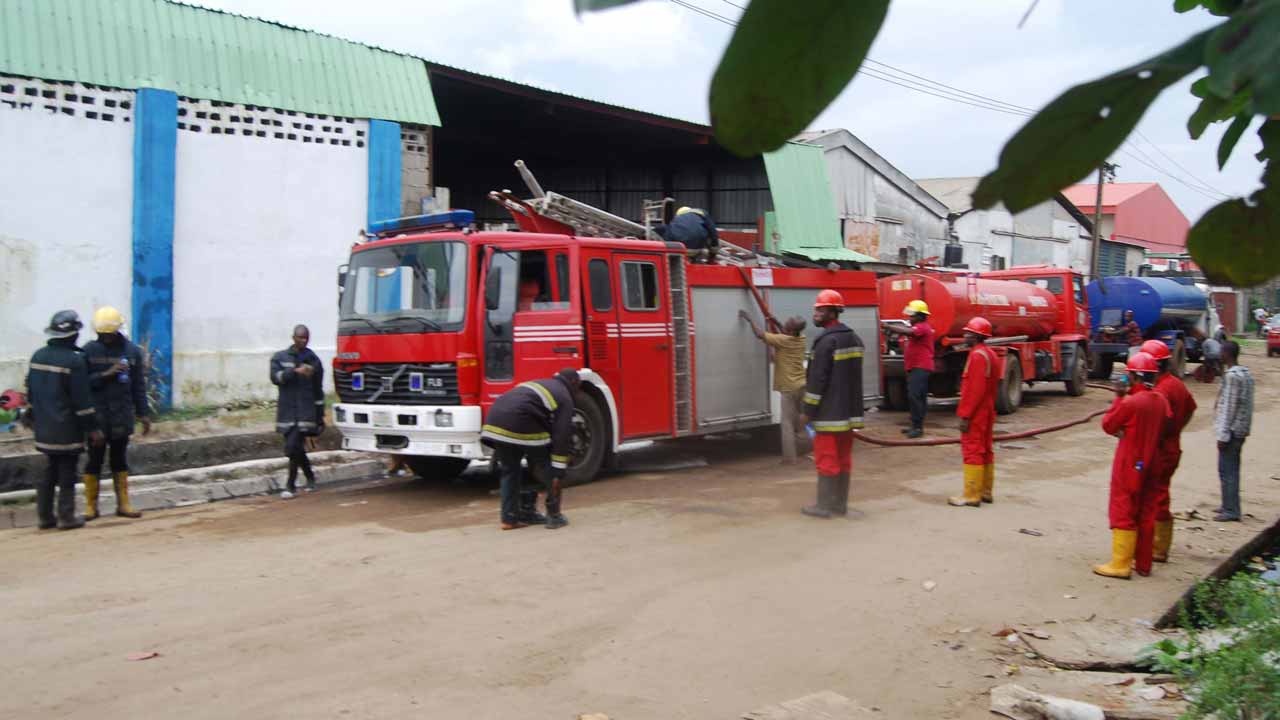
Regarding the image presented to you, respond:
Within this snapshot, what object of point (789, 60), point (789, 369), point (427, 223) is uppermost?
point (427, 223)

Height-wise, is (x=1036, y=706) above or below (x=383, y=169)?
below

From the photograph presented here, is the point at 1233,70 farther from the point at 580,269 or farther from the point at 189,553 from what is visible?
the point at 580,269

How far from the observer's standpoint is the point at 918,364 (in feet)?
43.3

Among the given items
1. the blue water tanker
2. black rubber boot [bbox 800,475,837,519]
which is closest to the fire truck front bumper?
black rubber boot [bbox 800,475,837,519]

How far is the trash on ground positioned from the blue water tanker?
18684mm

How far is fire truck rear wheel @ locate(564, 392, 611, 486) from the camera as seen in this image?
9664 mm

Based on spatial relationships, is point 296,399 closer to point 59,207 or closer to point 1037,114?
point 59,207

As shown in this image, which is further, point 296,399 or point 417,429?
point 296,399

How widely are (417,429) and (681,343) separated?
117 inches

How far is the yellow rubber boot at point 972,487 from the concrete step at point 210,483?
19.7ft

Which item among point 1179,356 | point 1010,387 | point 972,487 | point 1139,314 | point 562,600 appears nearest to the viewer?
point 562,600

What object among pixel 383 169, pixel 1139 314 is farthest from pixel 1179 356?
pixel 383 169

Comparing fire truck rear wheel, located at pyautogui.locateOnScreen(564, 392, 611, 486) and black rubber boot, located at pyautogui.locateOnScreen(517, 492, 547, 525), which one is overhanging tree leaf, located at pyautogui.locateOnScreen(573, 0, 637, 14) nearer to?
black rubber boot, located at pyautogui.locateOnScreen(517, 492, 547, 525)

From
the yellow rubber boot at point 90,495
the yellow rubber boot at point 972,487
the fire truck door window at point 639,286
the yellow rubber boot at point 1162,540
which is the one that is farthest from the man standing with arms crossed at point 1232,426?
the yellow rubber boot at point 90,495
